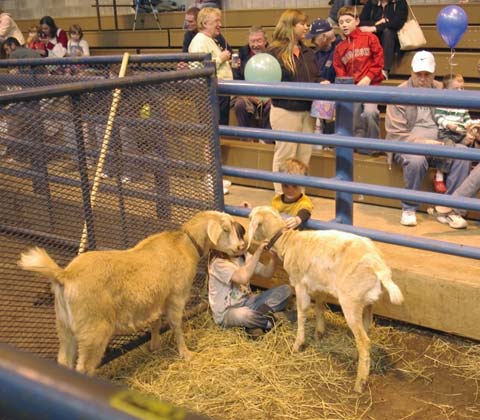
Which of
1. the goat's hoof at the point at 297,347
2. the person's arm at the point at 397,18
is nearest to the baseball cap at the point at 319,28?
the person's arm at the point at 397,18

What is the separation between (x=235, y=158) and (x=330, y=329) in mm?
3549

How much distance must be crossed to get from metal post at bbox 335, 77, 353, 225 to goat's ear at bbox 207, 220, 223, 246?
1057 millimetres

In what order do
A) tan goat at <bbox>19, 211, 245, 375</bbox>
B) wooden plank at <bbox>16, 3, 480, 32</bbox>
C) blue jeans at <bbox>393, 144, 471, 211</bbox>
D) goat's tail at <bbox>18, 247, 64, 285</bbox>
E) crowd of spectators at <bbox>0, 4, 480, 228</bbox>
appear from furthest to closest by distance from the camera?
wooden plank at <bbox>16, 3, 480, 32</bbox>, crowd of spectators at <bbox>0, 4, 480, 228</bbox>, blue jeans at <bbox>393, 144, 471, 211</bbox>, tan goat at <bbox>19, 211, 245, 375</bbox>, goat's tail at <bbox>18, 247, 64, 285</bbox>

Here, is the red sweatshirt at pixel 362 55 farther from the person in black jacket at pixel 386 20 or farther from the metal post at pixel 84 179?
the metal post at pixel 84 179

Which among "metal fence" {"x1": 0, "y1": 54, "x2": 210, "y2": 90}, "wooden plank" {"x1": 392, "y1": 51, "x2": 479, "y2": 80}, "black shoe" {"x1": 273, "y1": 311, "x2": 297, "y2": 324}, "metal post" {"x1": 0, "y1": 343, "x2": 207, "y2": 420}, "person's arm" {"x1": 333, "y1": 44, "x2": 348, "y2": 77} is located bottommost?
"black shoe" {"x1": 273, "y1": 311, "x2": 297, "y2": 324}

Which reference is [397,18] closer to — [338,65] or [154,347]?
[338,65]

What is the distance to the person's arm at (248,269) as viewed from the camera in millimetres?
4371

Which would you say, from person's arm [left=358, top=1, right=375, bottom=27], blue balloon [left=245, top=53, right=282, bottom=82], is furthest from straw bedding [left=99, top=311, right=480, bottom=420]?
person's arm [left=358, top=1, right=375, bottom=27]

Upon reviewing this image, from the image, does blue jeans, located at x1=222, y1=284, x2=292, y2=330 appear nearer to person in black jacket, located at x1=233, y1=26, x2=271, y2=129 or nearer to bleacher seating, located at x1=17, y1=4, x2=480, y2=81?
person in black jacket, located at x1=233, y1=26, x2=271, y2=129

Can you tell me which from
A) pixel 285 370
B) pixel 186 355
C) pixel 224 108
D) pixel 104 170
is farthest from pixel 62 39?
pixel 285 370

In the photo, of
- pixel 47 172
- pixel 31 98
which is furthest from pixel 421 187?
pixel 31 98

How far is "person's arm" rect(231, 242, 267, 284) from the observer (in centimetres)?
437

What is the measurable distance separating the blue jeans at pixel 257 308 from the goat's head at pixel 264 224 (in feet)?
1.71

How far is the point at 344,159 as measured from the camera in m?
4.77
